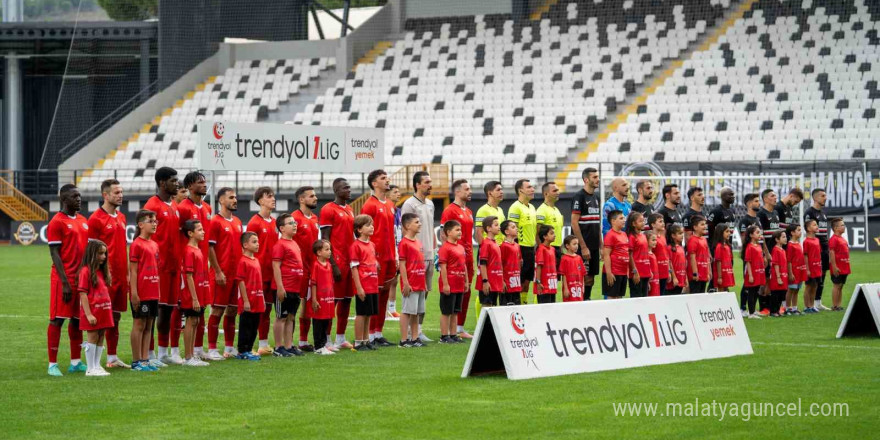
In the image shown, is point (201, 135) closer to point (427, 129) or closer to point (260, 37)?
point (427, 129)

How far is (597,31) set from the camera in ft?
125

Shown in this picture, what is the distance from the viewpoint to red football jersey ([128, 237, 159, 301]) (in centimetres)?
1041

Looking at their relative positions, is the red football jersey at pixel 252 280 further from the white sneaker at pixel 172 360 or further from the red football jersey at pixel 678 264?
the red football jersey at pixel 678 264

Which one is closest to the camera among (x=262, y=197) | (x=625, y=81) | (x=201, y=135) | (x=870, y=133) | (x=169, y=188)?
(x=169, y=188)

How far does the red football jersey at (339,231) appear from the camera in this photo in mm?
12227

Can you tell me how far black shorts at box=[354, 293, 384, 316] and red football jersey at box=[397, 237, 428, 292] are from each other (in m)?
0.43

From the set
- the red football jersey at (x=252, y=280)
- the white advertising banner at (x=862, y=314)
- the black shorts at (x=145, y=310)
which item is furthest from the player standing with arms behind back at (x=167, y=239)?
the white advertising banner at (x=862, y=314)

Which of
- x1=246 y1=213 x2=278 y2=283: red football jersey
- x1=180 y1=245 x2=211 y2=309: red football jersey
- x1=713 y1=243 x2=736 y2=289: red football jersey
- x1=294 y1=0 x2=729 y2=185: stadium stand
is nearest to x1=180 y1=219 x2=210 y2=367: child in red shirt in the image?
x1=180 y1=245 x2=211 y2=309: red football jersey

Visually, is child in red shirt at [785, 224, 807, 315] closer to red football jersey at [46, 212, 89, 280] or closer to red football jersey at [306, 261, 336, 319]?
red football jersey at [306, 261, 336, 319]

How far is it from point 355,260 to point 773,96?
23754mm

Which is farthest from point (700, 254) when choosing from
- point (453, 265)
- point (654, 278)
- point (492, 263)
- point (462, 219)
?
point (453, 265)

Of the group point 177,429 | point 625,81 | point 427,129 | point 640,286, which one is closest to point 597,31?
point 625,81

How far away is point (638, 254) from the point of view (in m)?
14.1

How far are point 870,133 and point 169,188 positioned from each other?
24.6 meters
